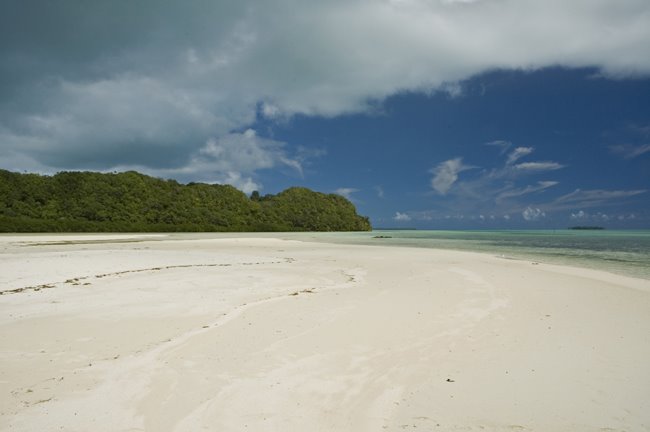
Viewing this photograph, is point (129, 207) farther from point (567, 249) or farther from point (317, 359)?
point (317, 359)

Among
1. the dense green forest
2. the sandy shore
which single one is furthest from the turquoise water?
the dense green forest

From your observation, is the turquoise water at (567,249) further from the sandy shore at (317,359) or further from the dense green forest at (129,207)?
the dense green forest at (129,207)

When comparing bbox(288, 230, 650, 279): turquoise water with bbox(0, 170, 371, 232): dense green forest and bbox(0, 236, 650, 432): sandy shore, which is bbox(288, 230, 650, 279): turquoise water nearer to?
bbox(0, 236, 650, 432): sandy shore

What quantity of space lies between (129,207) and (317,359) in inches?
3744

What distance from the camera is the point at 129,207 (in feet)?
294

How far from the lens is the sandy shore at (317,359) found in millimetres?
4762

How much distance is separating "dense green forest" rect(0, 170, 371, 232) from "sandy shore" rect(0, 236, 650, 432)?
6530 centimetres

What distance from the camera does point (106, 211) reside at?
280ft

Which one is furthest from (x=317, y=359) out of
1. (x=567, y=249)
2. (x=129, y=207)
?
(x=129, y=207)

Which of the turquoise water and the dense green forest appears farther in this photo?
the dense green forest

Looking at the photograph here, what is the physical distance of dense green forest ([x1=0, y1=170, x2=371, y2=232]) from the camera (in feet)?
243

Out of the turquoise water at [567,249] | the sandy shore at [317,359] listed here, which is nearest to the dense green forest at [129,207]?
the turquoise water at [567,249]

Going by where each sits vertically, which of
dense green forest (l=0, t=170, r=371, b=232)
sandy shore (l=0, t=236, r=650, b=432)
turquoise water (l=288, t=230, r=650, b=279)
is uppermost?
dense green forest (l=0, t=170, r=371, b=232)

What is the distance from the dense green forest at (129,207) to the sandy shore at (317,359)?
6530 cm
